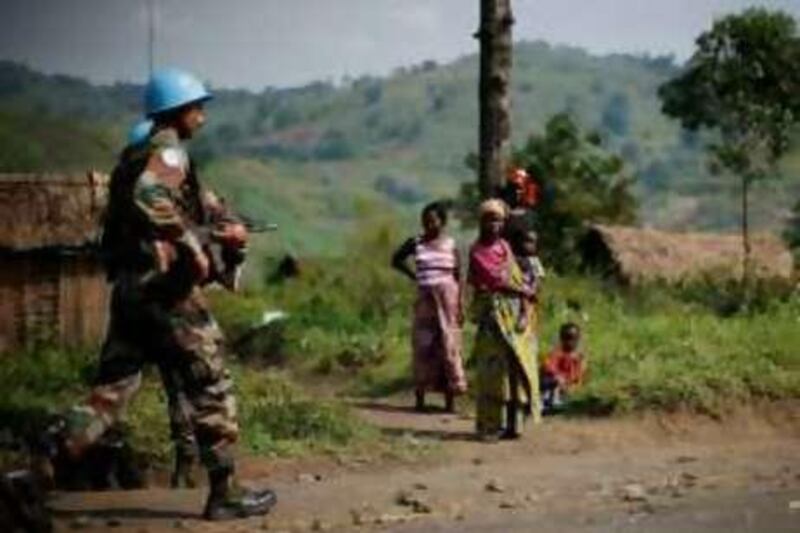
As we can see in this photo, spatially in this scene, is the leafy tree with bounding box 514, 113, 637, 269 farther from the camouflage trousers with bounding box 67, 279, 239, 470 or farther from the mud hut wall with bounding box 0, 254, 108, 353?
the camouflage trousers with bounding box 67, 279, 239, 470

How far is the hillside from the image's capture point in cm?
9794

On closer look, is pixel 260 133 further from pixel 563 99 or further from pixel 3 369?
pixel 3 369

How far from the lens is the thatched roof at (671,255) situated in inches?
790

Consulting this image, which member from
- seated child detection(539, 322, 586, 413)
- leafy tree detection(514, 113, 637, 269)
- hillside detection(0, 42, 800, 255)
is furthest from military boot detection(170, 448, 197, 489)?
hillside detection(0, 42, 800, 255)

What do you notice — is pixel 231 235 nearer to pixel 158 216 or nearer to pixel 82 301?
pixel 158 216

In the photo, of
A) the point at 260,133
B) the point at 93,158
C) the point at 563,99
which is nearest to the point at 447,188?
the point at 260,133

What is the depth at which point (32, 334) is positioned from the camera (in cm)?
1105

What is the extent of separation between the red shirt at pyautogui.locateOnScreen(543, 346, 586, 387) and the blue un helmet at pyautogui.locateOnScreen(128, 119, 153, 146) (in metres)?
4.14

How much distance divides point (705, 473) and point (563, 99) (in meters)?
166

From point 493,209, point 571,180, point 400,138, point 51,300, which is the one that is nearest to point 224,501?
point 493,209

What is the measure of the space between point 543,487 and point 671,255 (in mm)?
15112

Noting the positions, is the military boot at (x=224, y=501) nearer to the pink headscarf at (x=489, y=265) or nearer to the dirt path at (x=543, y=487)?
the dirt path at (x=543, y=487)

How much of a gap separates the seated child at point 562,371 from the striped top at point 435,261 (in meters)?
0.93

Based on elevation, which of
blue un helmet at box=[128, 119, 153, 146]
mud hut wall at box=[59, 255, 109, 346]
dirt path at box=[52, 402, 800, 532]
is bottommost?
dirt path at box=[52, 402, 800, 532]
